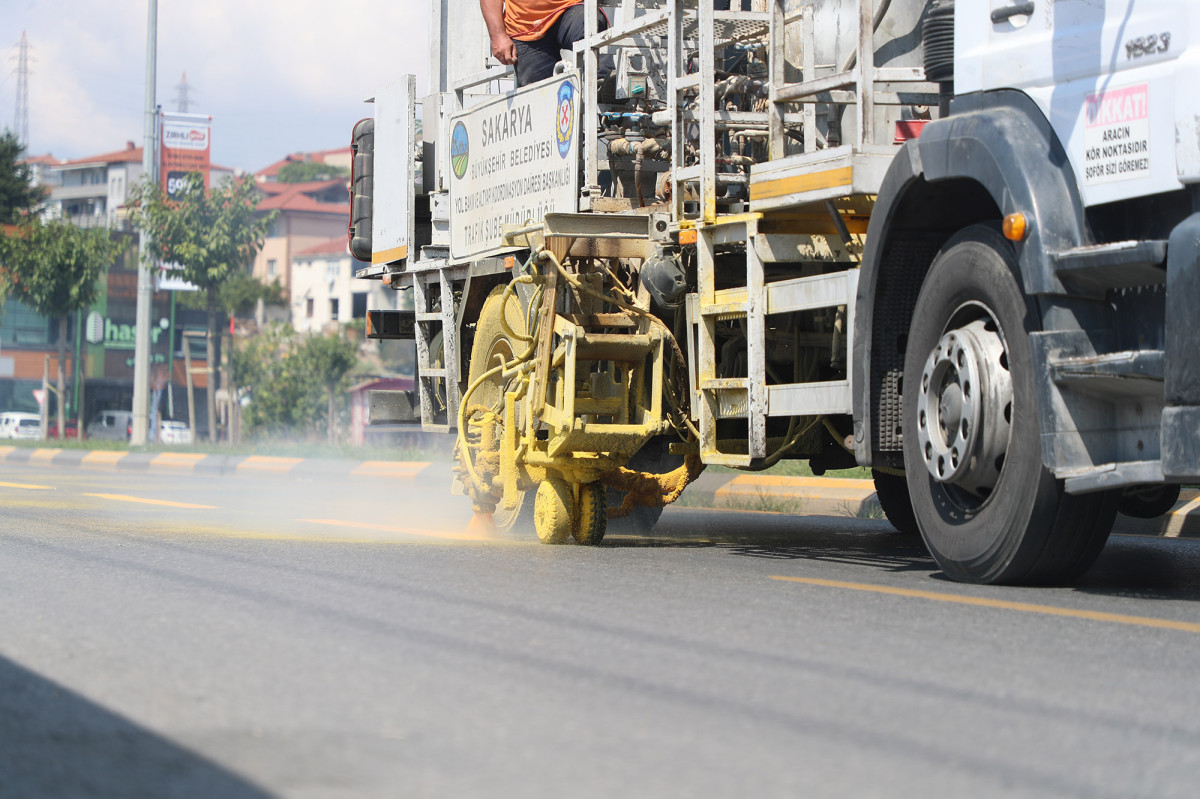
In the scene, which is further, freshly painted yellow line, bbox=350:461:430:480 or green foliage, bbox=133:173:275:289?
green foliage, bbox=133:173:275:289

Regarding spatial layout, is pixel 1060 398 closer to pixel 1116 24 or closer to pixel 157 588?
pixel 1116 24

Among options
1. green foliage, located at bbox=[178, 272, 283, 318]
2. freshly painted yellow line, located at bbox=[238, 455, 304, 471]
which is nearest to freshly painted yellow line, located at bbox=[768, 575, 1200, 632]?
freshly painted yellow line, located at bbox=[238, 455, 304, 471]

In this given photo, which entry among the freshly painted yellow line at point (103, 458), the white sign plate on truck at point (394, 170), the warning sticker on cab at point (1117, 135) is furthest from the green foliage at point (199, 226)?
the warning sticker on cab at point (1117, 135)

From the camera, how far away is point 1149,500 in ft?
24.3

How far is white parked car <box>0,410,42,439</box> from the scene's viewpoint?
61438 millimetres

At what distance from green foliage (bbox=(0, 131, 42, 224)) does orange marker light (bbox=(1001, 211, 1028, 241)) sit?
6089 centimetres

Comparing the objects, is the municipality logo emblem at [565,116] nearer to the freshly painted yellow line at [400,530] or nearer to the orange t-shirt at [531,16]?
the orange t-shirt at [531,16]

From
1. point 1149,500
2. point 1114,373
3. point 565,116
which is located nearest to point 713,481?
point 565,116

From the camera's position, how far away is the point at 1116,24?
524cm

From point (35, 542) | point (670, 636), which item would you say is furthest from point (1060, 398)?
point (35, 542)

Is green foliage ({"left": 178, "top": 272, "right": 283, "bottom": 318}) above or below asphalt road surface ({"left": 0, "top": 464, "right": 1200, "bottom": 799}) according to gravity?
above

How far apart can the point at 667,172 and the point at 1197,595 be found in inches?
137

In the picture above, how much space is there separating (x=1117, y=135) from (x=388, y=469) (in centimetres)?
1522

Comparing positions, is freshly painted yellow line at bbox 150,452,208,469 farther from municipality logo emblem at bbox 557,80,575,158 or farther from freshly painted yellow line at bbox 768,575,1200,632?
freshly painted yellow line at bbox 768,575,1200,632
